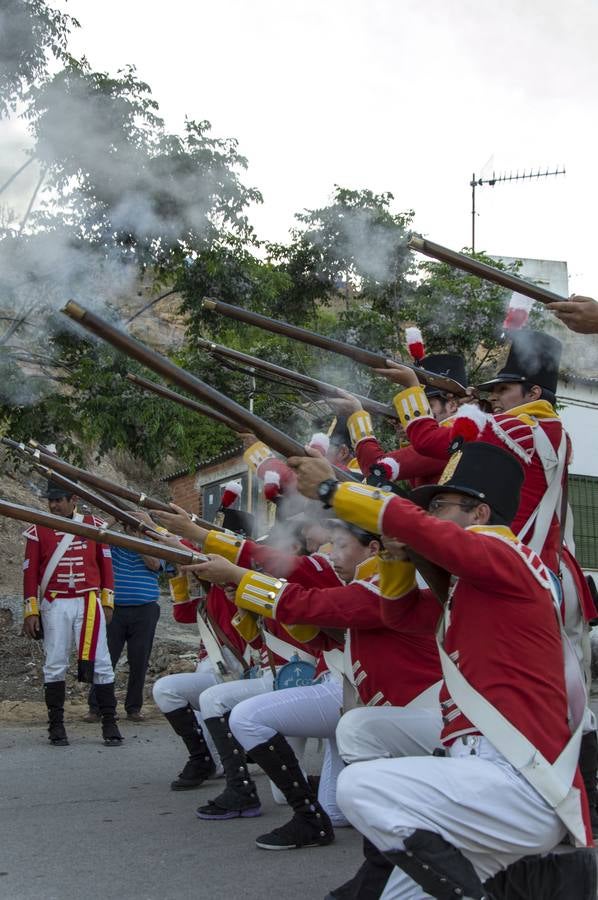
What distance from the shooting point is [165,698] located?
700cm

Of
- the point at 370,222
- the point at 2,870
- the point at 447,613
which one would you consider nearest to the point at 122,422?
the point at 370,222

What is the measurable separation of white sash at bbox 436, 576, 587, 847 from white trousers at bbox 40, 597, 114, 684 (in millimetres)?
5789

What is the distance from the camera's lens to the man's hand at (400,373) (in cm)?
580

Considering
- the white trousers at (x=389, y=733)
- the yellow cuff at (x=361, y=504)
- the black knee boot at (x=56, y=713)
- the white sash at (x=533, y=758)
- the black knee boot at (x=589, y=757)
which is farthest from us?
the black knee boot at (x=56, y=713)

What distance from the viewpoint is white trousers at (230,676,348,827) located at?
5449mm

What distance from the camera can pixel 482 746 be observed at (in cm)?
337

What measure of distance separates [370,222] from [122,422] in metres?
3.44

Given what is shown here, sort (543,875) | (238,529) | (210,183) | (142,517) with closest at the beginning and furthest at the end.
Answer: (543,875) < (142,517) < (238,529) < (210,183)

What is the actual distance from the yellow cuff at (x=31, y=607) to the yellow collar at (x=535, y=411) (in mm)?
4957

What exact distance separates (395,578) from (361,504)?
1.79 feet

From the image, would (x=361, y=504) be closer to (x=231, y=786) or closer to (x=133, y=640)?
(x=231, y=786)

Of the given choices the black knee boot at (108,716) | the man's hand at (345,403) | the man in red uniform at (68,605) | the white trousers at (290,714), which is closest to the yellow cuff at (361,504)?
the white trousers at (290,714)

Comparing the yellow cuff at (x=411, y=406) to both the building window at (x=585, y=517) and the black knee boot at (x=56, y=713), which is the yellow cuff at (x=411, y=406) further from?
the building window at (x=585, y=517)

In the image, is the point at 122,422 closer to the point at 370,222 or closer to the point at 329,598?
the point at 370,222
